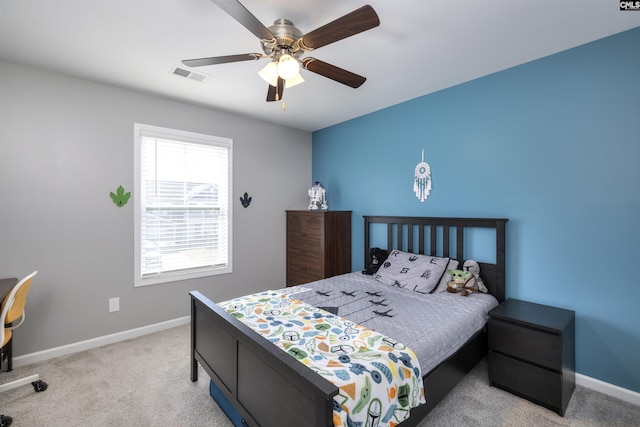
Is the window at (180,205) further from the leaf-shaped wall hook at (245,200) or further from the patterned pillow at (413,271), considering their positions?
the patterned pillow at (413,271)

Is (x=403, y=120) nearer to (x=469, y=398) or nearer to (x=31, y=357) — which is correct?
(x=469, y=398)

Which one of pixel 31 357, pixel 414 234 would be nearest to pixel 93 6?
pixel 31 357

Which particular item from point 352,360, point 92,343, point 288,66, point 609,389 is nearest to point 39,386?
point 92,343

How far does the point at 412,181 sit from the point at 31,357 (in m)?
3.98

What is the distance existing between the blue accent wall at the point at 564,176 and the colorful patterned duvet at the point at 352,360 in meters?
1.63

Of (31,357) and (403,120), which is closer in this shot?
(31,357)

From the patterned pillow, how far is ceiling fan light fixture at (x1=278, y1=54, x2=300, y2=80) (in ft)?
6.84

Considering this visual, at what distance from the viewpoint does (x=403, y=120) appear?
332 centimetres

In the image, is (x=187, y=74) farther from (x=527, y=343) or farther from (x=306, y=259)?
(x=527, y=343)

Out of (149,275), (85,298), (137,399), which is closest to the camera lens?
(137,399)

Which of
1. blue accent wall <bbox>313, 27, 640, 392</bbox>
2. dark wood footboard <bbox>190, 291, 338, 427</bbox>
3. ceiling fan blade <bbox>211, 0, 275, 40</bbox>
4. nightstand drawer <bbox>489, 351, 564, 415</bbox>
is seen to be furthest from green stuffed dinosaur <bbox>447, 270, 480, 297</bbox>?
ceiling fan blade <bbox>211, 0, 275, 40</bbox>

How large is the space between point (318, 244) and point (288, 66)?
2429mm

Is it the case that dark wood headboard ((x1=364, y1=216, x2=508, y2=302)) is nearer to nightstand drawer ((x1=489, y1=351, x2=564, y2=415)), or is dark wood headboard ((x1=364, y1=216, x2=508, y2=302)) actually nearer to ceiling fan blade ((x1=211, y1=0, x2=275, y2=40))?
nightstand drawer ((x1=489, y1=351, x2=564, y2=415))

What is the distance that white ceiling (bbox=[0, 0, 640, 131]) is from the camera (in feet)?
5.74
